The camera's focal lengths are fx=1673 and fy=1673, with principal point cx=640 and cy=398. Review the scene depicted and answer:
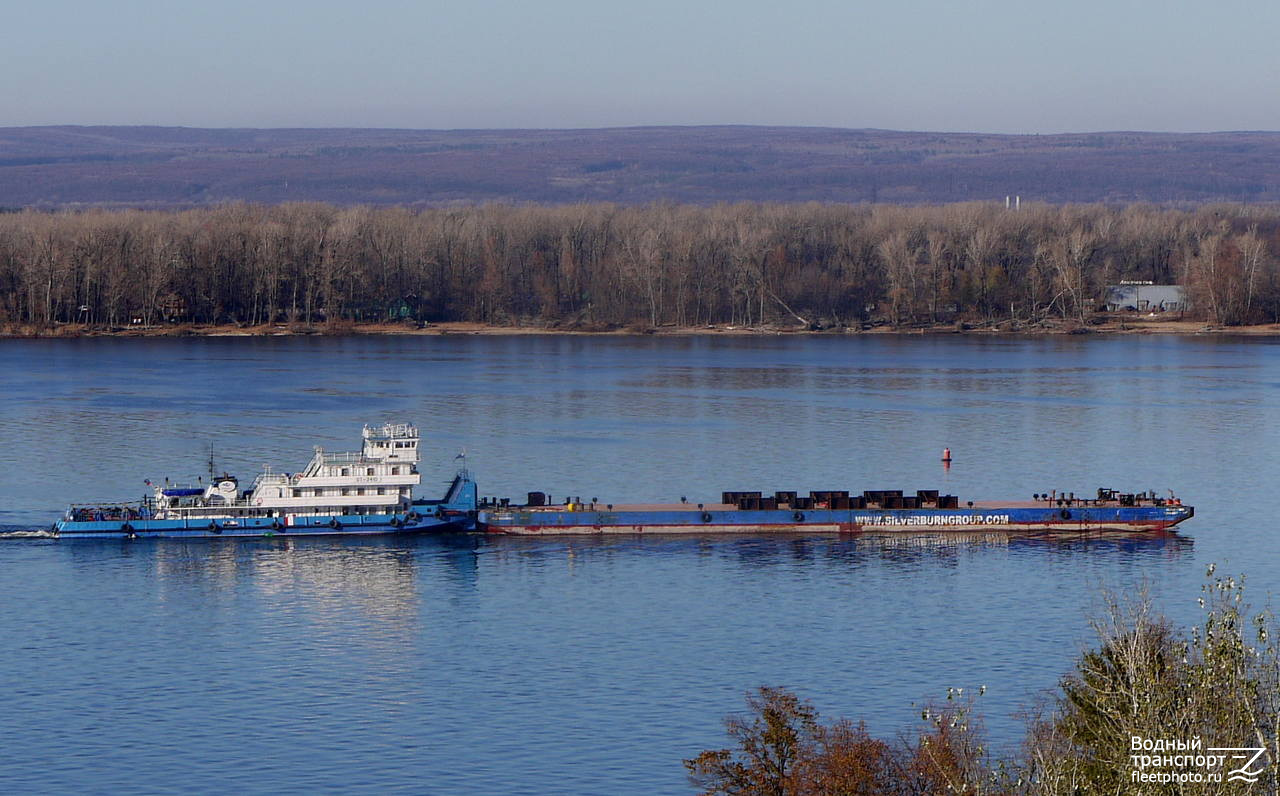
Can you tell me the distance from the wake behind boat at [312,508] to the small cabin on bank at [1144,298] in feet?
399

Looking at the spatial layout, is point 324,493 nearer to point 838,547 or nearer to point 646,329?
point 838,547

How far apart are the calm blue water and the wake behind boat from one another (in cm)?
91

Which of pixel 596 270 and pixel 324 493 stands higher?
pixel 596 270

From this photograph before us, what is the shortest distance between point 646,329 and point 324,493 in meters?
105

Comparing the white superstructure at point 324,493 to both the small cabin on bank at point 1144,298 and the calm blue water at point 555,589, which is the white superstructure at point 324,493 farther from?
the small cabin on bank at point 1144,298

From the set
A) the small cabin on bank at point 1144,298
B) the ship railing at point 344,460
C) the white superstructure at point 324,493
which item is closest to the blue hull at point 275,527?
the white superstructure at point 324,493

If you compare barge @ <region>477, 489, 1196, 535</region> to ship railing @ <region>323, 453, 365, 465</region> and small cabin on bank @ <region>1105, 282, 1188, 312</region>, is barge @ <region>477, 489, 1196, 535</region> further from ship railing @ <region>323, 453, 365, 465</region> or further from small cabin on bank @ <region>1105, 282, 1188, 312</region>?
small cabin on bank @ <region>1105, 282, 1188, 312</region>

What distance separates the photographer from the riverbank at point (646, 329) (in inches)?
5984

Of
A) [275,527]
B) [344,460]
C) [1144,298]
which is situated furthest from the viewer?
[1144,298]

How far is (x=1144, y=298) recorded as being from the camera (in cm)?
16725

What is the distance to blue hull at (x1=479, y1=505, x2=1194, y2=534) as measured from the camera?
57.5 meters

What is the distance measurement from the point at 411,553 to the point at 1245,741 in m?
37.5

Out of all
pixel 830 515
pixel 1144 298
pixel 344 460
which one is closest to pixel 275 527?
pixel 344 460

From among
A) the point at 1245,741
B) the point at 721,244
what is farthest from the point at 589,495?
the point at 721,244
